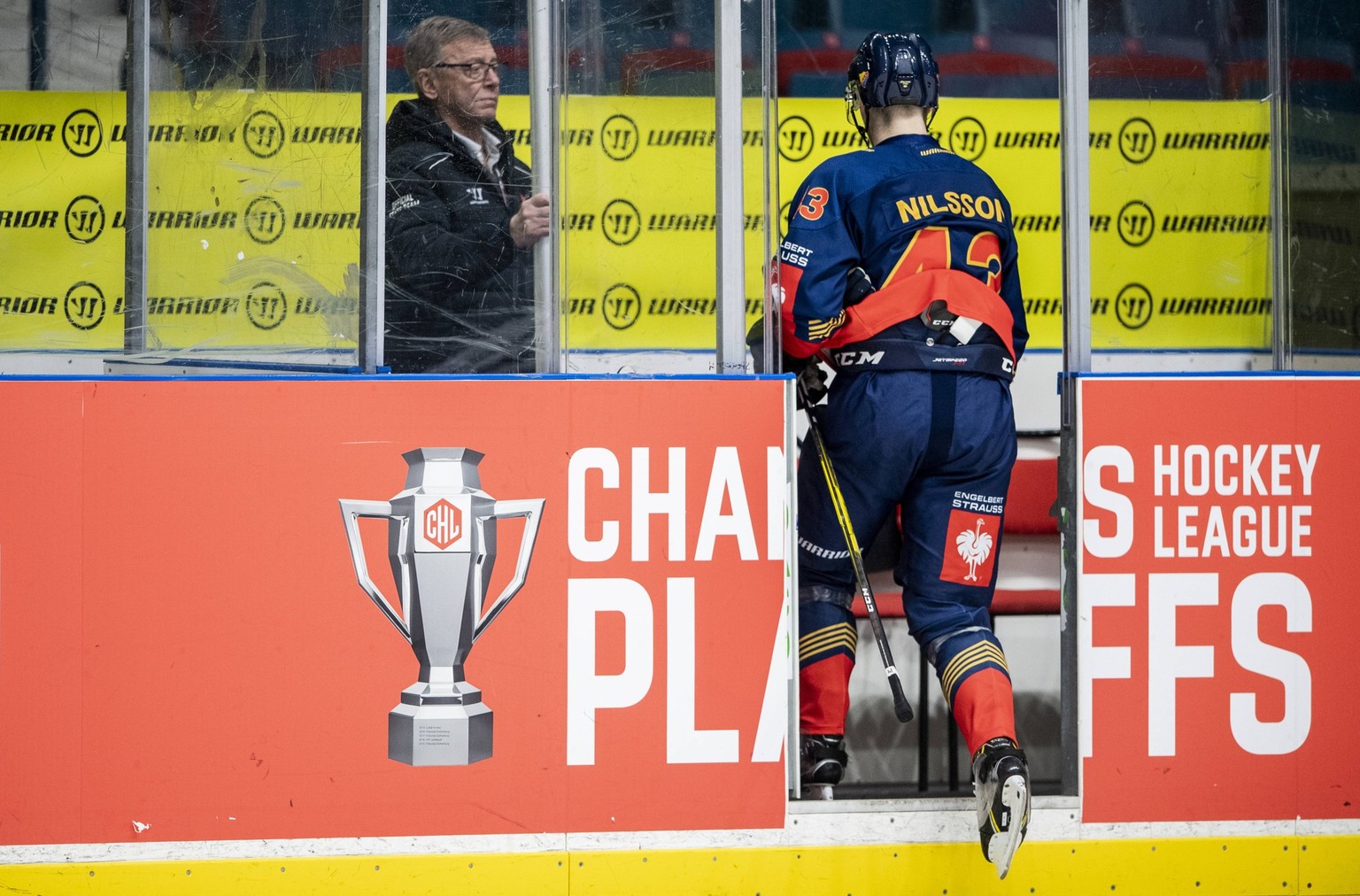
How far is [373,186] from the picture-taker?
10.1ft

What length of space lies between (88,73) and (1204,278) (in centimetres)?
277

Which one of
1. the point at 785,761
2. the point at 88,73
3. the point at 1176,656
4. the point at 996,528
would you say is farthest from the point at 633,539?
the point at 88,73

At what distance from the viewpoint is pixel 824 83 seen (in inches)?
197

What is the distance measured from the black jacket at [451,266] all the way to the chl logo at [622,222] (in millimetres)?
198

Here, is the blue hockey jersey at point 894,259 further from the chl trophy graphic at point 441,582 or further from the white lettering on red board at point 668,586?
the chl trophy graphic at point 441,582

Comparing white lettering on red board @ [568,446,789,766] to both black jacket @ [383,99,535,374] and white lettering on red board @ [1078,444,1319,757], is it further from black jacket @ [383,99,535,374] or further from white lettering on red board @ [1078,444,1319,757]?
white lettering on red board @ [1078,444,1319,757]

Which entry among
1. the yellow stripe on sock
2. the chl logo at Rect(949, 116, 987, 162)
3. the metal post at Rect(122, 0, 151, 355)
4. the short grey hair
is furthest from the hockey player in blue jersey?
the chl logo at Rect(949, 116, 987, 162)

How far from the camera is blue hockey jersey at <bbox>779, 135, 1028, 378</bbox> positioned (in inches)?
127

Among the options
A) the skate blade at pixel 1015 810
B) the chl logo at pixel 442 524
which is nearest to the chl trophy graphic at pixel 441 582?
the chl logo at pixel 442 524

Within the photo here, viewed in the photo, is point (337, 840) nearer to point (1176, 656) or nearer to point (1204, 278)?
point (1176, 656)

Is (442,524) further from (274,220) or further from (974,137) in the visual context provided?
(974,137)

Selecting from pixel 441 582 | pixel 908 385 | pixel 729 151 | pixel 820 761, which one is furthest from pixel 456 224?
pixel 820 761

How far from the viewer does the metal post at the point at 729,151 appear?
10.2ft

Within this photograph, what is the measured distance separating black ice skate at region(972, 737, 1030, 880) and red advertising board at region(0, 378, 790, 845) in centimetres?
47
